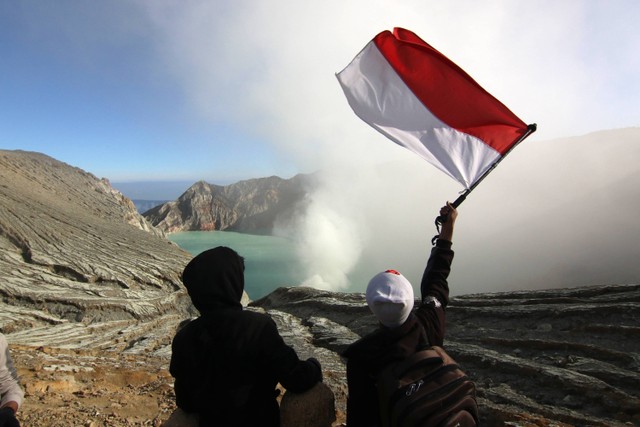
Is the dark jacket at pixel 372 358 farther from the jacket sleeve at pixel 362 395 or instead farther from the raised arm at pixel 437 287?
the raised arm at pixel 437 287

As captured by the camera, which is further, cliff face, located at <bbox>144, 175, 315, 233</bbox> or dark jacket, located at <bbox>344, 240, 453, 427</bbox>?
cliff face, located at <bbox>144, 175, 315, 233</bbox>

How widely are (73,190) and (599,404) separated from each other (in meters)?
42.4

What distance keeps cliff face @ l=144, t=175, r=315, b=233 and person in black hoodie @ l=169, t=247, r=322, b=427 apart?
83.0 metres

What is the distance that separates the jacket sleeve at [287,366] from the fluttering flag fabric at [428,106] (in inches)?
145

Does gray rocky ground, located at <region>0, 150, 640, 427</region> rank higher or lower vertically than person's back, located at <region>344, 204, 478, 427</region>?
lower

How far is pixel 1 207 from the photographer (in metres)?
22.2

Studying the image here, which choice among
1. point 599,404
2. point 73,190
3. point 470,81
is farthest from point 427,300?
point 73,190

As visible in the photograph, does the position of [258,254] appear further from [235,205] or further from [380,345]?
[380,345]

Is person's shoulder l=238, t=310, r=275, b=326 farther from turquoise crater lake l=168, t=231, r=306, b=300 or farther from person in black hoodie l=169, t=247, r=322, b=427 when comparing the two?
turquoise crater lake l=168, t=231, r=306, b=300

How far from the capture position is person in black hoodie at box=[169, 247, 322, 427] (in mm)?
2721

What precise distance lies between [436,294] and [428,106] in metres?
3.89

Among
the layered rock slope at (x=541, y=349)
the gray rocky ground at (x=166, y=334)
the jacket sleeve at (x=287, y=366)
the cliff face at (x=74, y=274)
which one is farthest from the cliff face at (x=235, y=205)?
the jacket sleeve at (x=287, y=366)

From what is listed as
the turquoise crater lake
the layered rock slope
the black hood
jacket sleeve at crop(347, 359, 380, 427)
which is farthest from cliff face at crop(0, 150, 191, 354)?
the turquoise crater lake

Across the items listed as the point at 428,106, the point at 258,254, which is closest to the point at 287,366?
the point at 428,106
